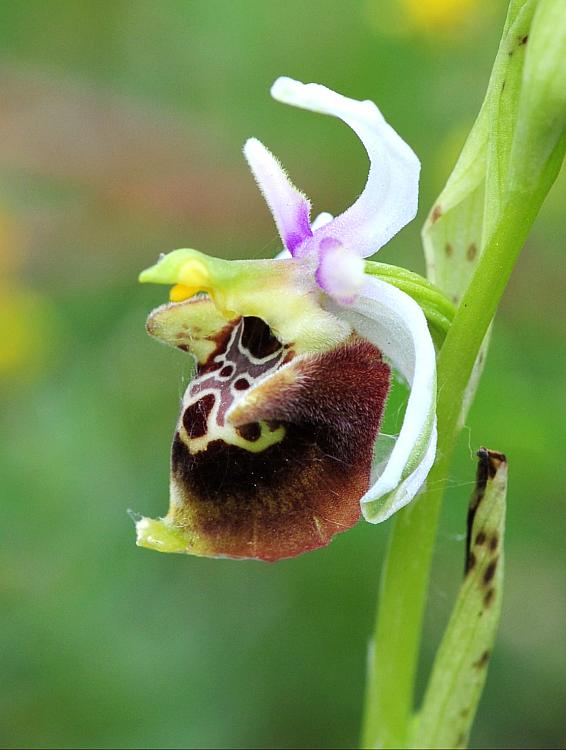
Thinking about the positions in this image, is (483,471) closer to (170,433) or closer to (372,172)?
(372,172)

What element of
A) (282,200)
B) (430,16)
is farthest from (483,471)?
(430,16)

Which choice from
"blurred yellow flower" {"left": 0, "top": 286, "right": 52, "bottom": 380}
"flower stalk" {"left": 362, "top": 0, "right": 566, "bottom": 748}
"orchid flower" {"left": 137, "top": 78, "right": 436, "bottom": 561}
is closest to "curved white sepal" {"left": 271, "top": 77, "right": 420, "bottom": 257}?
"orchid flower" {"left": 137, "top": 78, "right": 436, "bottom": 561}

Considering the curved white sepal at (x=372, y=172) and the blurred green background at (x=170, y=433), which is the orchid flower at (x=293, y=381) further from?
the blurred green background at (x=170, y=433)

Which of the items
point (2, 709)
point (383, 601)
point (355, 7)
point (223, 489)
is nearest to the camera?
point (223, 489)

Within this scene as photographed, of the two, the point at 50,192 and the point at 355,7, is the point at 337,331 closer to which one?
the point at 50,192

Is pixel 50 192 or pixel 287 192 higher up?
pixel 50 192

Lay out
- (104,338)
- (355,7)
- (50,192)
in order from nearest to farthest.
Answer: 1. (104,338)
2. (50,192)
3. (355,7)

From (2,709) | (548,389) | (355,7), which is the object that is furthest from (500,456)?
(355,7)

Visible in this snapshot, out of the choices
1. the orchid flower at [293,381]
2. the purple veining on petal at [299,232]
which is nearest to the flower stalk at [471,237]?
the orchid flower at [293,381]
